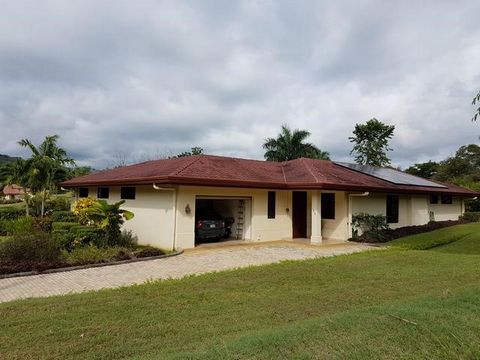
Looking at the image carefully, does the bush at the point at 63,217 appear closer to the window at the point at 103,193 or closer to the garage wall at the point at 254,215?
the window at the point at 103,193

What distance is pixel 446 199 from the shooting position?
2486 centimetres

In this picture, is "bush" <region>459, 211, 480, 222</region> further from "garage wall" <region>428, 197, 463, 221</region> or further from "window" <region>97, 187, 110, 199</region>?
"window" <region>97, 187, 110, 199</region>

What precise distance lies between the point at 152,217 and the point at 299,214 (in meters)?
7.33

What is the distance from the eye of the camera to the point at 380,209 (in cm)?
1908

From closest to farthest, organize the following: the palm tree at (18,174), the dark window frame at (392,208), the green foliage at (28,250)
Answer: the green foliage at (28,250) → the dark window frame at (392,208) → the palm tree at (18,174)

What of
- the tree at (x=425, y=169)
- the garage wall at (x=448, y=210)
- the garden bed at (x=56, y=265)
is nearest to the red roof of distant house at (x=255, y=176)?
the garage wall at (x=448, y=210)

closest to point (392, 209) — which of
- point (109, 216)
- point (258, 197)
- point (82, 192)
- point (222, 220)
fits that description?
point (258, 197)

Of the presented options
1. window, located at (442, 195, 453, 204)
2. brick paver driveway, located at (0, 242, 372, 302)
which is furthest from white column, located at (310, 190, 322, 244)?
window, located at (442, 195, 453, 204)

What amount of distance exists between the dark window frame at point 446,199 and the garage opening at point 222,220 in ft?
49.2

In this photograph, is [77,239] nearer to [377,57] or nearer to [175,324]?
[175,324]

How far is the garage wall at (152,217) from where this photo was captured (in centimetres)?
1411

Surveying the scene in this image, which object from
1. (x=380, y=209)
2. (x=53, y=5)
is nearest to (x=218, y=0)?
(x=53, y=5)

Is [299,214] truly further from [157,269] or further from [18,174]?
[18,174]

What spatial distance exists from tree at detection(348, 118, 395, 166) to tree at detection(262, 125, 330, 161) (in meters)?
7.68
